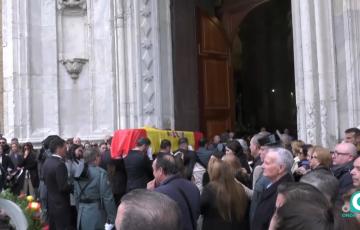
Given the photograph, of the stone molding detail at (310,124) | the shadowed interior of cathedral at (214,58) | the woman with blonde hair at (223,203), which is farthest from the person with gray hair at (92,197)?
the shadowed interior of cathedral at (214,58)

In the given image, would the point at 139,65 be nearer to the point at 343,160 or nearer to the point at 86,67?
the point at 86,67

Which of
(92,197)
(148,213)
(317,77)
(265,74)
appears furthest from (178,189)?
(265,74)

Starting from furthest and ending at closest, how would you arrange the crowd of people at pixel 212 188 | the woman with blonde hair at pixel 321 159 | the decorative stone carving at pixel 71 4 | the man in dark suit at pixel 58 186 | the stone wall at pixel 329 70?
the decorative stone carving at pixel 71 4 < the stone wall at pixel 329 70 < the man in dark suit at pixel 58 186 < the woman with blonde hair at pixel 321 159 < the crowd of people at pixel 212 188

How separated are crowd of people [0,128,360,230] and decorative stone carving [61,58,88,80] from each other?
2049mm

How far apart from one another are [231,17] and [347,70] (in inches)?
293

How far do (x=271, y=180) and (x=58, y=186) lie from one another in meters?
3.77

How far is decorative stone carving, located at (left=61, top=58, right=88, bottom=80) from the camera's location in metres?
12.7

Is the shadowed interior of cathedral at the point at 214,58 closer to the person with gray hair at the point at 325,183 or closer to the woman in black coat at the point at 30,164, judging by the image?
the woman in black coat at the point at 30,164

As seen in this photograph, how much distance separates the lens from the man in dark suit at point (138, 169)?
7.98 m

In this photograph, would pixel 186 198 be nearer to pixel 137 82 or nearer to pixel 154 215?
pixel 154 215

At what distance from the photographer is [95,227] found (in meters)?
7.16

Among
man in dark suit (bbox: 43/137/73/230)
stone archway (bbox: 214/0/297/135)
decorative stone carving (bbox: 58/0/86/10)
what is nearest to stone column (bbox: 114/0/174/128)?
decorative stone carving (bbox: 58/0/86/10)

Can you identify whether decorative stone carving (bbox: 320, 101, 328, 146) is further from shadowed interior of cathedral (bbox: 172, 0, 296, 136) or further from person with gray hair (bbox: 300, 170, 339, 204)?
shadowed interior of cathedral (bbox: 172, 0, 296, 136)

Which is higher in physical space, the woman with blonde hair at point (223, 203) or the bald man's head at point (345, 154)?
the bald man's head at point (345, 154)
